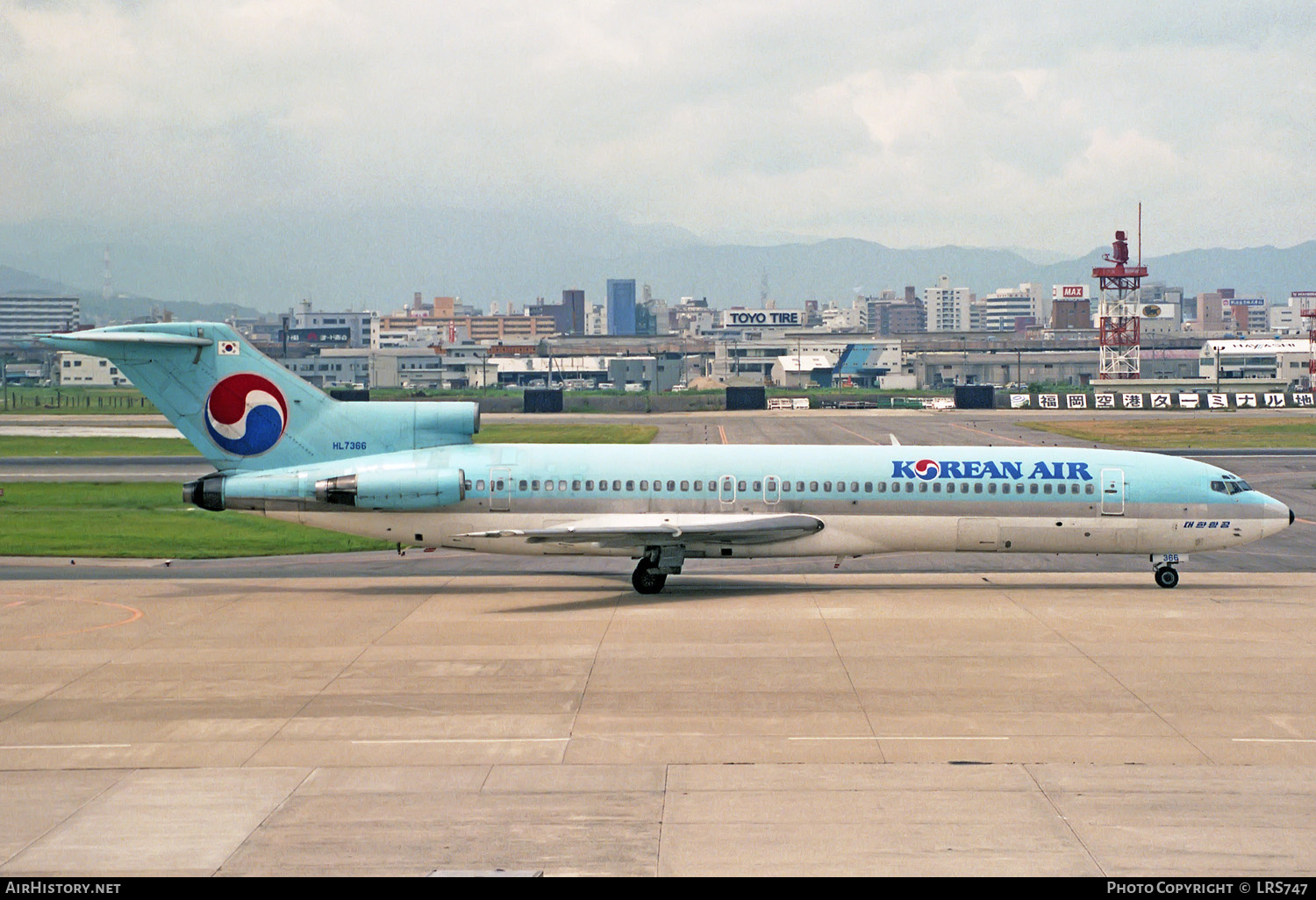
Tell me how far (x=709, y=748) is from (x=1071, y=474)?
730 inches

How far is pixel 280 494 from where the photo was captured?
33125 millimetres

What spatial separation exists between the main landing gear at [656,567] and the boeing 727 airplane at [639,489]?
47 mm

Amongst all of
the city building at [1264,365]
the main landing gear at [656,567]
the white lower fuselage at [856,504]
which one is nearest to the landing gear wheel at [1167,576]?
the white lower fuselage at [856,504]

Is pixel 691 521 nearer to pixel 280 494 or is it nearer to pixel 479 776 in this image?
pixel 280 494

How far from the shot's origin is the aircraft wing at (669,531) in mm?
32281

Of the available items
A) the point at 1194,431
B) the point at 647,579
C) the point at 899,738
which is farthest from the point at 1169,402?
the point at 899,738

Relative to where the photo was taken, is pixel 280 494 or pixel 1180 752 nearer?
pixel 1180 752

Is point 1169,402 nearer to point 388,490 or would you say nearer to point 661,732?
point 388,490

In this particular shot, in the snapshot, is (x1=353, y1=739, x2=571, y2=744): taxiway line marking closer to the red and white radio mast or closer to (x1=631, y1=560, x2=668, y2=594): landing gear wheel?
(x1=631, y1=560, x2=668, y2=594): landing gear wheel

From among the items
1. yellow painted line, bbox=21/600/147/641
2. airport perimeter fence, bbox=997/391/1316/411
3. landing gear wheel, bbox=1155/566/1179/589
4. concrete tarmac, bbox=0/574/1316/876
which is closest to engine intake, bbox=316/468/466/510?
concrete tarmac, bbox=0/574/1316/876

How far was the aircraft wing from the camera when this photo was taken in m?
→ 32.3

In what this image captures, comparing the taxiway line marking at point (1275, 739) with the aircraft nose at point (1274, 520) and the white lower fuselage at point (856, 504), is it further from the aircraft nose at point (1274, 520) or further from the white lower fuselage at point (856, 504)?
the aircraft nose at point (1274, 520)
